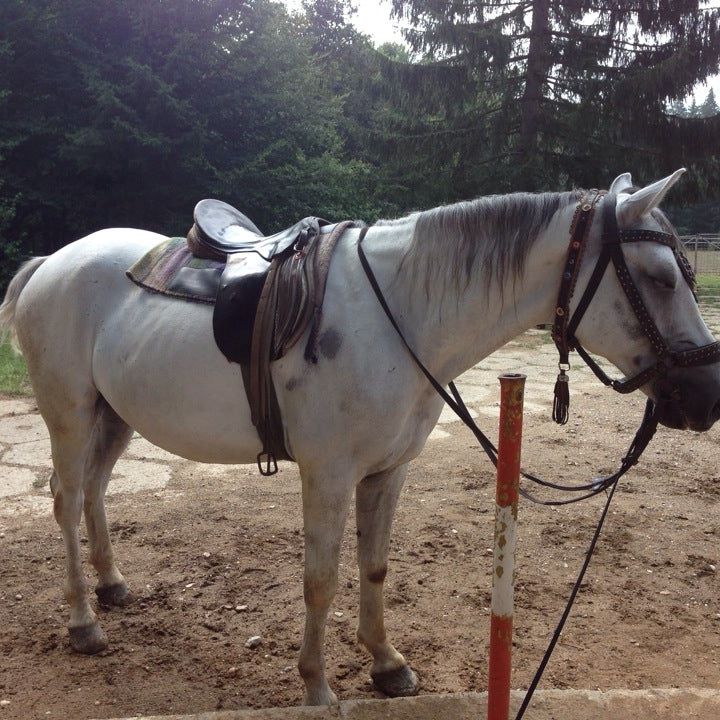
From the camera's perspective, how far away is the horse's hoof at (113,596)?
297cm

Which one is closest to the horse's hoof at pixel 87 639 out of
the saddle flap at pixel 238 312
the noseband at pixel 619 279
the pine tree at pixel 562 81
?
the saddle flap at pixel 238 312

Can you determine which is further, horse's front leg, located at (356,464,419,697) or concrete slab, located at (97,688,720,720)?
horse's front leg, located at (356,464,419,697)

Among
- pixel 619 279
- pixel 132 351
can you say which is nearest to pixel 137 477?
pixel 132 351

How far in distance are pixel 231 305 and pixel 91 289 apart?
0.81 m

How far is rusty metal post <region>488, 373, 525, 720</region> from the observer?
1.58 m

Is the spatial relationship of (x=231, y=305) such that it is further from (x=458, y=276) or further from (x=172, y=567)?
(x=172, y=567)

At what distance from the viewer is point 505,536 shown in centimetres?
165

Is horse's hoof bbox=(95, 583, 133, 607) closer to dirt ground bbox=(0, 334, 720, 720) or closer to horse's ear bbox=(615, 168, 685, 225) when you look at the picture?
dirt ground bbox=(0, 334, 720, 720)

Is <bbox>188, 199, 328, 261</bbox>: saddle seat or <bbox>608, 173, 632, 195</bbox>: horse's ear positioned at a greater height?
<bbox>608, 173, 632, 195</bbox>: horse's ear

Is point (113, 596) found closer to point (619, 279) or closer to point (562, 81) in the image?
point (619, 279)

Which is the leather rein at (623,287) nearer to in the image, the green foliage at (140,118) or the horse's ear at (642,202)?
the horse's ear at (642,202)

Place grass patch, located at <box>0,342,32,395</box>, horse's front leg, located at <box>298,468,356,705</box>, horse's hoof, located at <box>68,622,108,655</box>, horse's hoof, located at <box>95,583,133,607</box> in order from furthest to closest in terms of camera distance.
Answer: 1. grass patch, located at <box>0,342,32,395</box>
2. horse's hoof, located at <box>95,583,133,607</box>
3. horse's hoof, located at <box>68,622,108,655</box>
4. horse's front leg, located at <box>298,468,356,705</box>

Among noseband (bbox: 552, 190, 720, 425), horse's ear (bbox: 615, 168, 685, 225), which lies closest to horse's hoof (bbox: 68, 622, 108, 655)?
noseband (bbox: 552, 190, 720, 425)

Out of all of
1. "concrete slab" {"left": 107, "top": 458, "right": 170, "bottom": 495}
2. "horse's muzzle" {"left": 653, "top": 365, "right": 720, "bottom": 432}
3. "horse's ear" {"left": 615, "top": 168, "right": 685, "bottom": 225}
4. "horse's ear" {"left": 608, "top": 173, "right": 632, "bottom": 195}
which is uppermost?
"horse's ear" {"left": 608, "top": 173, "right": 632, "bottom": 195}
